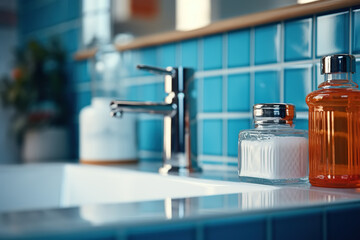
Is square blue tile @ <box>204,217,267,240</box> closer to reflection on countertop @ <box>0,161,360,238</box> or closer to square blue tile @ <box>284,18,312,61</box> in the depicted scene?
reflection on countertop @ <box>0,161,360,238</box>

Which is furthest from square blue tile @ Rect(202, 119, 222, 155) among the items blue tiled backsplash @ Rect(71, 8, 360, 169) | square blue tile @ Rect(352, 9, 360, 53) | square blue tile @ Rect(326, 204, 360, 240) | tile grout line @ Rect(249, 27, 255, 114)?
square blue tile @ Rect(326, 204, 360, 240)

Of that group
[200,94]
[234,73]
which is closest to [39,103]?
[200,94]

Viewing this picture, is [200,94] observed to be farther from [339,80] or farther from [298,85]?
[339,80]

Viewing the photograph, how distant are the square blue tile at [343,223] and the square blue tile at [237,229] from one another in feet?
0.31

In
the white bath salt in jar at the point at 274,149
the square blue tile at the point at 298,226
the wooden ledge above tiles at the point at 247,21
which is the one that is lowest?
the square blue tile at the point at 298,226

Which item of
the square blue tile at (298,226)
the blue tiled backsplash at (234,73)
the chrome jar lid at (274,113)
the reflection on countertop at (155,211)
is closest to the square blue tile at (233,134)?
the blue tiled backsplash at (234,73)

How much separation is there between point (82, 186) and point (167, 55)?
0.36m

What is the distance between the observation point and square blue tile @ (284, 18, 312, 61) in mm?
854

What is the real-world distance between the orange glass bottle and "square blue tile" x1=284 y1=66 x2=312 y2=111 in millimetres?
153

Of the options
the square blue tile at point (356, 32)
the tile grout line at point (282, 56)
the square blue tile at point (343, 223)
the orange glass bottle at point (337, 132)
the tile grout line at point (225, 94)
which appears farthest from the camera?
the tile grout line at point (225, 94)

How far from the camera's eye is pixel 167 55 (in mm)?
1164

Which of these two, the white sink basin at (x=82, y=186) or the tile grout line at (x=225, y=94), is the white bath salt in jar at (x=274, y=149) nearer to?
the white sink basin at (x=82, y=186)

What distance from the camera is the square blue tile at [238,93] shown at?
3.16ft

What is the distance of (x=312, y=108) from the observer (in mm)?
714
